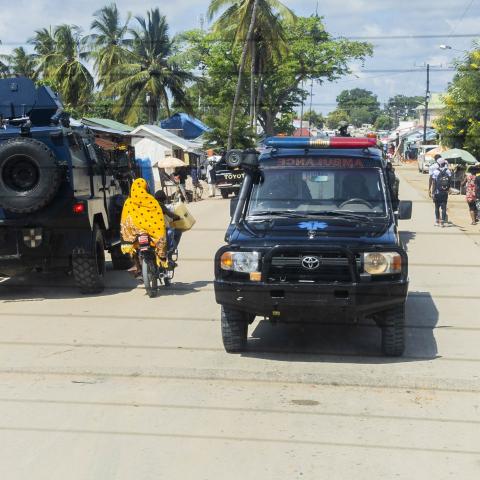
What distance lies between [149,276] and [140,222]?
72 cm

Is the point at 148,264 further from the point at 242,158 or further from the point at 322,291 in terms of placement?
the point at 322,291

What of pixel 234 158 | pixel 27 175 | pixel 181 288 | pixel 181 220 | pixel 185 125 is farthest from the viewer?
pixel 185 125

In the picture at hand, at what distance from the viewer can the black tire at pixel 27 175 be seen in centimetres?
1051

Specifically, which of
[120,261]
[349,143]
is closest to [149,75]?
[120,261]

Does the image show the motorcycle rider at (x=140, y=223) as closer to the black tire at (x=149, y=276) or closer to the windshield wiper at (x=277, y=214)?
the black tire at (x=149, y=276)

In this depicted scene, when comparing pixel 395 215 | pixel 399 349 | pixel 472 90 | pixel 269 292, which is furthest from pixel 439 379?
pixel 472 90

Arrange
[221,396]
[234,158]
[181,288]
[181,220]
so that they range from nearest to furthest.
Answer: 1. [221,396]
2. [234,158]
3. [181,288]
4. [181,220]

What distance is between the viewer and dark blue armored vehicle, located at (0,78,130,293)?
1057cm

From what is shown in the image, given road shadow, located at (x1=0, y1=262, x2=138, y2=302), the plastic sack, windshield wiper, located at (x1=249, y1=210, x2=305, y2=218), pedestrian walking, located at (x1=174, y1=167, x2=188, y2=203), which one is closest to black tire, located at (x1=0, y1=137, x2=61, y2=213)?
road shadow, located at (x1=0, y1=262, x2=138, y2=302)

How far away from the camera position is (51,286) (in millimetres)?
12242

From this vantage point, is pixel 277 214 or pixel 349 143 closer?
pixel 277 214

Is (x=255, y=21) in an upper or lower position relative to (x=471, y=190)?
upper

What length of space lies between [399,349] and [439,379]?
31.4 inches

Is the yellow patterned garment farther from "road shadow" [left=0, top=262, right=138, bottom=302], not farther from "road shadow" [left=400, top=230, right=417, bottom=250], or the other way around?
"road shadow" [left=400, top=230, right=417, bottom=250]
